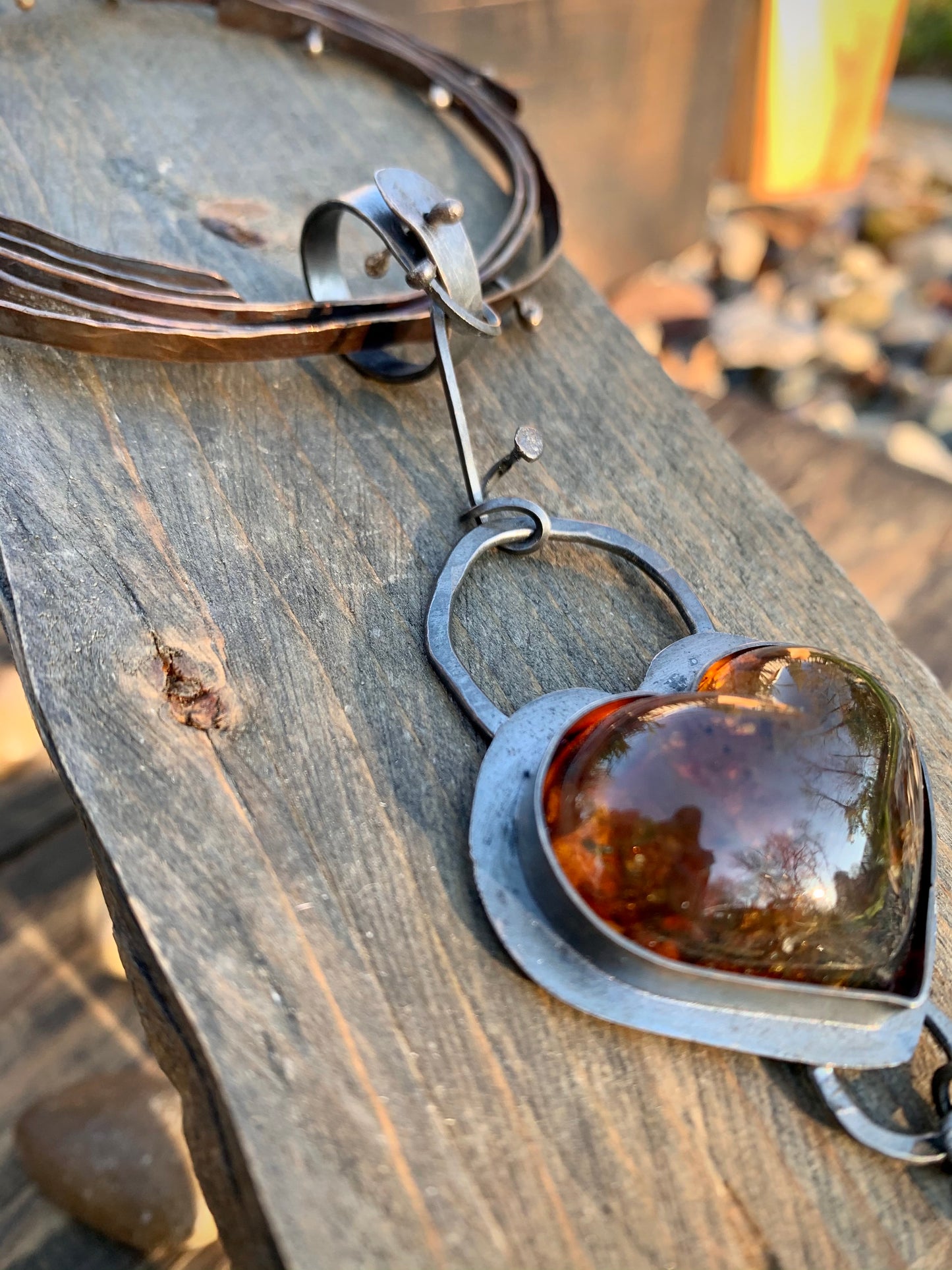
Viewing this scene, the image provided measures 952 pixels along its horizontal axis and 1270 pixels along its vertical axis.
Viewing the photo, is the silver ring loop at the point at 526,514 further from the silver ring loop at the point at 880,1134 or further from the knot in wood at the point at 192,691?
the silver ring loop at the point at 880,1134

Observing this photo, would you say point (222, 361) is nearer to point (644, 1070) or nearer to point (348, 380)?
point (348, 380)

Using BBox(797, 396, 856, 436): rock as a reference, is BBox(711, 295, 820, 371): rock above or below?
above

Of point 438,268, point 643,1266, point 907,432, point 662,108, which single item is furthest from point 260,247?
point 907,432

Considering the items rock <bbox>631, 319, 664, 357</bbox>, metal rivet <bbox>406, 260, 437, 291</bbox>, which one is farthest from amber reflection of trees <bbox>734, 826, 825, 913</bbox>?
rock <bbox>631, 319, 664, 357</bbox>

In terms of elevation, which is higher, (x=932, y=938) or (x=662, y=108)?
(x=662, y=108)

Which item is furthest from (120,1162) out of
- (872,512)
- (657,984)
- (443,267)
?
(872,512)

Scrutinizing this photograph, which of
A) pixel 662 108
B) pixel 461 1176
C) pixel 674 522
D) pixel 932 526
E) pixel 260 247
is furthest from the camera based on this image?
pixel 662 108

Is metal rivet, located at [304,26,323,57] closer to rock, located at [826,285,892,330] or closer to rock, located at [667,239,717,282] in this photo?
rock, located at [667,239,717,282]
